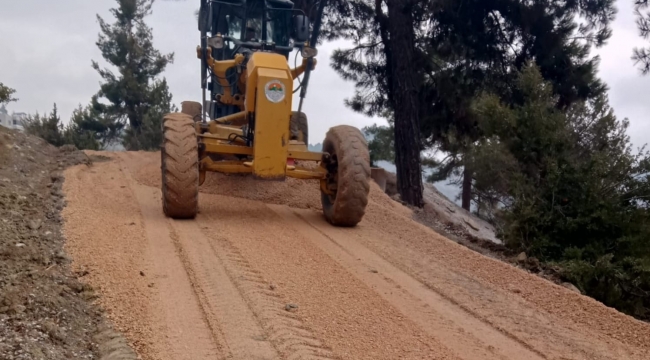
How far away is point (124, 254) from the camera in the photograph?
5.78 metres

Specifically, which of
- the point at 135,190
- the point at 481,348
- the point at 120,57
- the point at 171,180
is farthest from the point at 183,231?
the point at 120,57

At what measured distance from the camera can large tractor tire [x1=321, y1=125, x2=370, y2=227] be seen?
798 centimetres

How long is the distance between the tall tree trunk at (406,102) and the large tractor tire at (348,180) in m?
5.84

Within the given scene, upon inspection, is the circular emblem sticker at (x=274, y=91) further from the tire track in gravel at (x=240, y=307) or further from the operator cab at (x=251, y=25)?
the operator cab at (x=251, y=25)

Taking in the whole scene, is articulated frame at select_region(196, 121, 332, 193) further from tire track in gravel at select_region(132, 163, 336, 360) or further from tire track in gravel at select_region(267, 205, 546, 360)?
tire track in gravel at select_region(132, 163, 336, 360)

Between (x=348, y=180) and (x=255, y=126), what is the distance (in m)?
1.34

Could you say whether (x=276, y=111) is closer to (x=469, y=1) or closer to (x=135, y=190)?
(x=135, y=190)

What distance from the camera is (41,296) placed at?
4.30m

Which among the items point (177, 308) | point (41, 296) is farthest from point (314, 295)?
point (41, 296)

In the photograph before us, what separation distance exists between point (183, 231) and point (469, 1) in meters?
9.45

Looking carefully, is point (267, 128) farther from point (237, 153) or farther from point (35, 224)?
point (35, 224)

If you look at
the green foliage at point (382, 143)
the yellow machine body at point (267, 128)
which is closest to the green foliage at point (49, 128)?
the green foliage at point (382, 143)

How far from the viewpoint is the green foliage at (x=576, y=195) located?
8148 millimetres

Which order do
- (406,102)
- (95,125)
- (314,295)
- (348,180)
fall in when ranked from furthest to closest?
(95,125)
(406,102)
(348,180)
(314,295)
